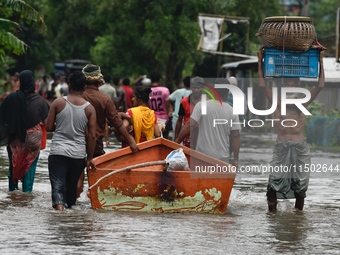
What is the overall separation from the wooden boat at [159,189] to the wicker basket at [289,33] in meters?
1.69

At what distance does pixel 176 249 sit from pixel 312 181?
25.2 ft

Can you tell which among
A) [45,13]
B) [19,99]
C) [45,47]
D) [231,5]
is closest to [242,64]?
[231,5]

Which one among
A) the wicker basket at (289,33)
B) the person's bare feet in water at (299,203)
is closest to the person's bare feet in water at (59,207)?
the person's bare feet in water at (299,203)

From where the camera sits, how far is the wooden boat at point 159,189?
1219 centimetres

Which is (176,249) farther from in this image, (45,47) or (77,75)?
(45,47)

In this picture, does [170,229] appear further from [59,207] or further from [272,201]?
[272,201]

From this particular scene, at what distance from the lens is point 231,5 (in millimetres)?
36250

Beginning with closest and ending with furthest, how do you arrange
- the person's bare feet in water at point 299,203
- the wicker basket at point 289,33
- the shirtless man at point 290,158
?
the shirtless man at point 290,158 < the wicker basket at point 289,33 < the person's bare feet in water at point 299,203

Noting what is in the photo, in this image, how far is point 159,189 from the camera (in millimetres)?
12250

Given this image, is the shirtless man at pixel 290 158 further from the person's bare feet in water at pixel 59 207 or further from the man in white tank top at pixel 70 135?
the person's bare feet in water at pixel 59 207

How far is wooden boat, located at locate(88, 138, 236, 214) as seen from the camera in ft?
40.0

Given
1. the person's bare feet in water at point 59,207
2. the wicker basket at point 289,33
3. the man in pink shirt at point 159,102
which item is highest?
the wicker basket at point 289,33

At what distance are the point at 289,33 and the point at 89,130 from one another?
268 cm

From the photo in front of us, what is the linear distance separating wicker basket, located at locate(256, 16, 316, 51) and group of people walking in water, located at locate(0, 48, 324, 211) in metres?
0.38
